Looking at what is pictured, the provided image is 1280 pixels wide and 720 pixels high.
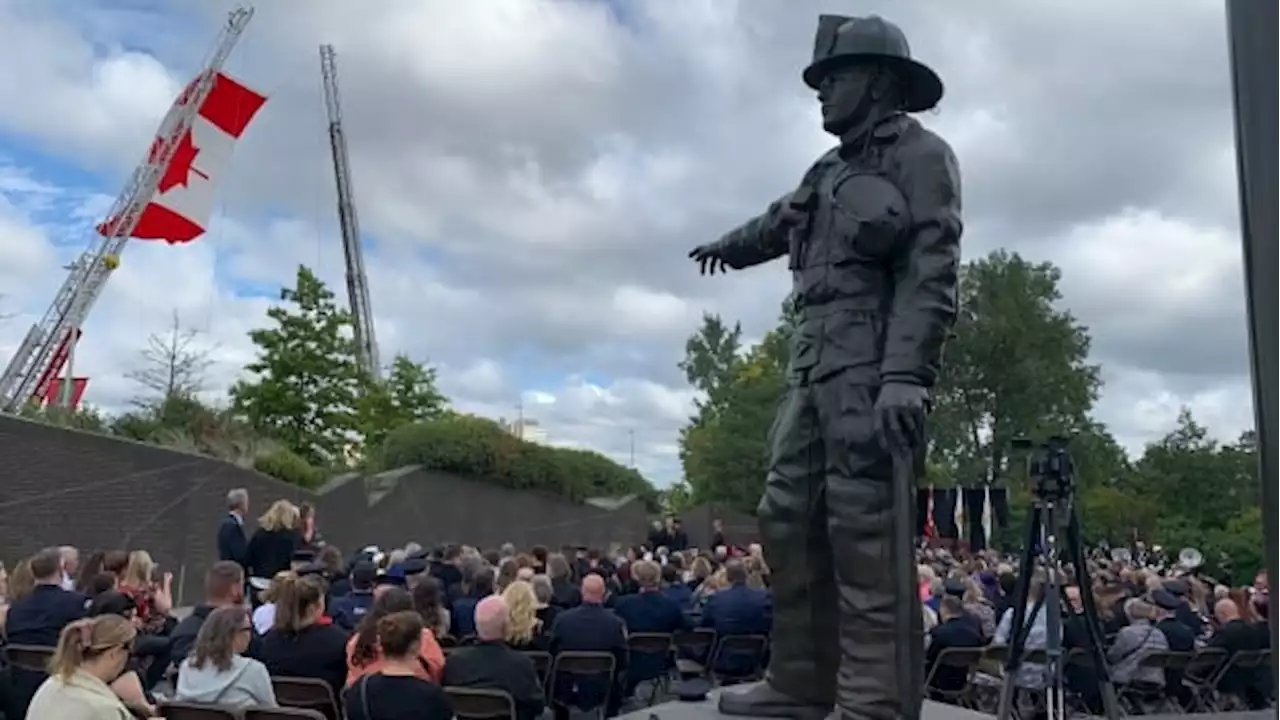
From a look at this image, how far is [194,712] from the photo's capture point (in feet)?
16.0

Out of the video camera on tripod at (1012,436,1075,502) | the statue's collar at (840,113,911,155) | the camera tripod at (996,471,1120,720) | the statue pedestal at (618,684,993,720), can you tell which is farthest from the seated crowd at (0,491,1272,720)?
the statue's collar at (840,113,911,155)

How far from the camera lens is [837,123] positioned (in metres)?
4.64

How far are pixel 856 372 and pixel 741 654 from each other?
4.62 metres

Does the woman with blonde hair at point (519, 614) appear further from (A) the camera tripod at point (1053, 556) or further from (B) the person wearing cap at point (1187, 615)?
(B) the person wearing cap at point (1187, 615)

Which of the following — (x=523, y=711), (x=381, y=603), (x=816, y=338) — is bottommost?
(x=523, y=711)

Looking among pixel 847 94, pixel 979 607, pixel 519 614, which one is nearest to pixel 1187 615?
pixel 979 607

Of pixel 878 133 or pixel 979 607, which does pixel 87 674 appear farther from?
pixel 979 607

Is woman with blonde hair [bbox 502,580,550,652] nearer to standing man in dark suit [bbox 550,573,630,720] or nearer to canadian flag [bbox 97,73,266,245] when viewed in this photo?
standing man in dark suit [bbox 550,573,630,720]

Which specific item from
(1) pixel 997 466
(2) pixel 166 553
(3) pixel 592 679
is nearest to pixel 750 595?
(3) pixel 592 679

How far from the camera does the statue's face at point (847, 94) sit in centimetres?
457

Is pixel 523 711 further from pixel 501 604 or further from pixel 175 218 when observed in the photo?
pixel 175 218

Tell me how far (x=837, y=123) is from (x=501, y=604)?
2846 mm

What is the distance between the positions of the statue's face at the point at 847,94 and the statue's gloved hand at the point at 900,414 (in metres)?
1.07

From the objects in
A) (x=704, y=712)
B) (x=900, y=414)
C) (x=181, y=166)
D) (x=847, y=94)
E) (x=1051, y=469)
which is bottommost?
(x=704, y=712)
